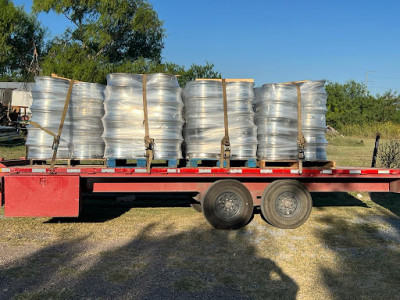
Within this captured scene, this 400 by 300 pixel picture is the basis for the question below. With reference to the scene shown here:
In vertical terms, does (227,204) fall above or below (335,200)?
above

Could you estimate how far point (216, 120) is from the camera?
21.1ft

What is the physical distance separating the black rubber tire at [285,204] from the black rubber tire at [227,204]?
0.32 metres

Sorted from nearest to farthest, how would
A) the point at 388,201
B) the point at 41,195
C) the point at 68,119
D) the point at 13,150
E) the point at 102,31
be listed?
the point at 41,195
the point at 68,119
the point at 388,201
the point at 13,150
the point at 102,31

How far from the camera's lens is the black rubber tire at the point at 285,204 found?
6645mm

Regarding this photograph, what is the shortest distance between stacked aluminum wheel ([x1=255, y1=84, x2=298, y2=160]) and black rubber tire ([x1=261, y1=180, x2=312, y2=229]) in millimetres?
505

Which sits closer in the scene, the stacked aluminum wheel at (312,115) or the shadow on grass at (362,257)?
the shadow on grass at (362,257)

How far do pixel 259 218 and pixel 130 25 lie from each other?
1828 centimetres

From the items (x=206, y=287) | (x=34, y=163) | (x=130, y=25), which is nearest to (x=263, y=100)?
(x=206, y=287)

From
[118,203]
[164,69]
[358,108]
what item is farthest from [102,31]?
[358,108]

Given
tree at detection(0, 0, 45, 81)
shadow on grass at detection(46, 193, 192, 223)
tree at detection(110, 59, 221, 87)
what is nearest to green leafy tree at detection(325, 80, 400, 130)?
tree at detection(110, 59, 221, 87)

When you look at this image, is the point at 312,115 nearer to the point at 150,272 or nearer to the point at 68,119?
the point at 150,272

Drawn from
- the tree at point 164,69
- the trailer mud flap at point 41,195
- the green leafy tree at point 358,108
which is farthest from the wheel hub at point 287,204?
the green leafy tree at point 358,108

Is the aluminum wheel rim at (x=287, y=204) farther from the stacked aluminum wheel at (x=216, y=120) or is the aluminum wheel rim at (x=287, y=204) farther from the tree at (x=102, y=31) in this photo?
the tree at (x=102, y=31)

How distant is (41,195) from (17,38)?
19888 millimetres
